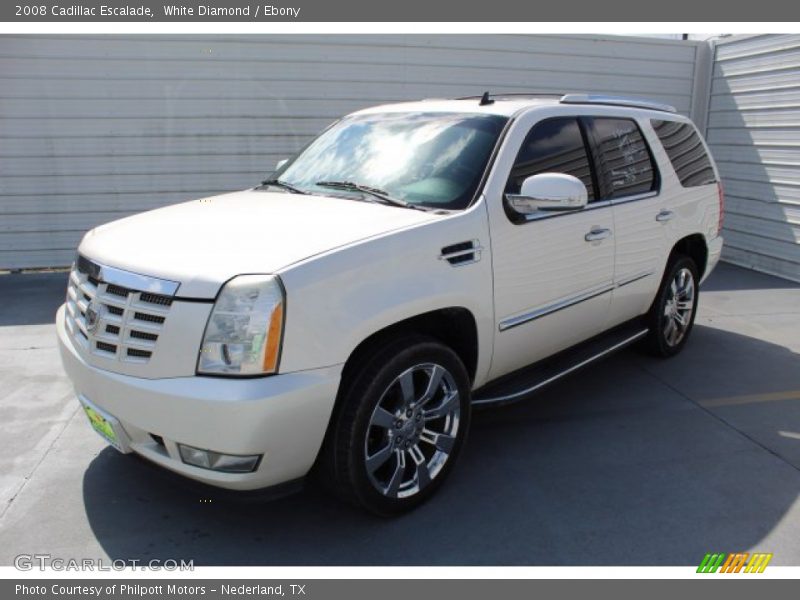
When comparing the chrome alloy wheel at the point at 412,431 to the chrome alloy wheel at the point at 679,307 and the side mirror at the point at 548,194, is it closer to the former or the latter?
the side mirror at the point at 548,194

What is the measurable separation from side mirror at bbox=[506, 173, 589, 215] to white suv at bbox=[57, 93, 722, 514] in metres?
0.01

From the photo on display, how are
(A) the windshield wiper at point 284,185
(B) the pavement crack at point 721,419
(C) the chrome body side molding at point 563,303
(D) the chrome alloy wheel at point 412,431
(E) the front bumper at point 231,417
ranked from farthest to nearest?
(A) the windshield wiper at point 284,185
(B) the pavement crack at point 721,419
(C) the chrome body side molding at point 563,303
(D) the chrome alloy wheel at point 412,431
(E) the front bumper at point 231,417

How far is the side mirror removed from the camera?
340cm

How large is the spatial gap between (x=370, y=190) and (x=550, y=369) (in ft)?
4.99

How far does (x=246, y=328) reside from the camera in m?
2.54


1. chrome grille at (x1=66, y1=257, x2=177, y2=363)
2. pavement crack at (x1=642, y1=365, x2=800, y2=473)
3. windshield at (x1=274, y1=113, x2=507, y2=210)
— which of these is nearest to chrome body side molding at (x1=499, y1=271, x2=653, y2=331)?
windshield at (x1=274, y1=113, x2=507, y2=210)

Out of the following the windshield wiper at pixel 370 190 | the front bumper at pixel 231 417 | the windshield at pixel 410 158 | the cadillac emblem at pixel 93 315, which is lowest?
the front bumper at pixel 231 417

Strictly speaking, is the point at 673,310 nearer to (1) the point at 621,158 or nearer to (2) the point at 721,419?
(2) the point at 721,419

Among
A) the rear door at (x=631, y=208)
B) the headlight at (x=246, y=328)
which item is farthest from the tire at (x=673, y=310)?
the headlight at (x=246, y=328)

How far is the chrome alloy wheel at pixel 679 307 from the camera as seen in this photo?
5191 millimetres

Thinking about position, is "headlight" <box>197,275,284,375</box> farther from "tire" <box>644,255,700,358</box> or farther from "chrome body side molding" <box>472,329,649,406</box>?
"tire" <box>644,255,700,358</box>

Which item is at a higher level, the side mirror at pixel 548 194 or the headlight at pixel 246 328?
the side mirror at pixel 548 194

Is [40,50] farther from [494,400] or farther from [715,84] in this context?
[715,84]

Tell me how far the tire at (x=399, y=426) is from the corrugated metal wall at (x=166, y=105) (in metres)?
6.31
